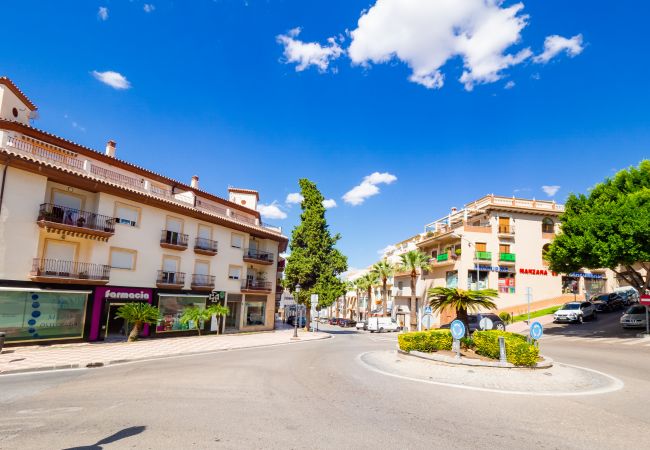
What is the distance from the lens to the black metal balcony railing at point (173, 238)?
2638 centimetres

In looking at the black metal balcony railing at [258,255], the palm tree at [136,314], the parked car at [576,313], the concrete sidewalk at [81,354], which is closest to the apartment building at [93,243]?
the black metal balcony railing at [258,255]

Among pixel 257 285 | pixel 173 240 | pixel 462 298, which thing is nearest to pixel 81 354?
pixel 173 240

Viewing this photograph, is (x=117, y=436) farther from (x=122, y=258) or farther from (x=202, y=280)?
(x=202, y=280)

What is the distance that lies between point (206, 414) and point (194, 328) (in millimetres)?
22807

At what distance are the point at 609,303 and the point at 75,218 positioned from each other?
158ft

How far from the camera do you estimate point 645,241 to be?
23.4m

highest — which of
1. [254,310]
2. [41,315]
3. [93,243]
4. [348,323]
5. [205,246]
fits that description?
[205,246]

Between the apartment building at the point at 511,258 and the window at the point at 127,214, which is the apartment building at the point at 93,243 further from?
the apartment building at the point at 511,258

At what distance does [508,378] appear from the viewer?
11.1m

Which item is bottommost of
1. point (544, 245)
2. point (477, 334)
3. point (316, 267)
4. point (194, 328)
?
point (194, 328)

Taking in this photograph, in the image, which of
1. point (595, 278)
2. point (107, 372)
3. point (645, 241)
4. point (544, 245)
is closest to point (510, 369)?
point (107, 372)

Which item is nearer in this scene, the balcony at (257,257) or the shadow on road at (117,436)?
the shadow on road at (117,436)

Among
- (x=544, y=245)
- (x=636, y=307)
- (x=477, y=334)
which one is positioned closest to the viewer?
(x=477, y=334)

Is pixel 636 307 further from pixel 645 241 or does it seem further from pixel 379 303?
pixel 379 303
